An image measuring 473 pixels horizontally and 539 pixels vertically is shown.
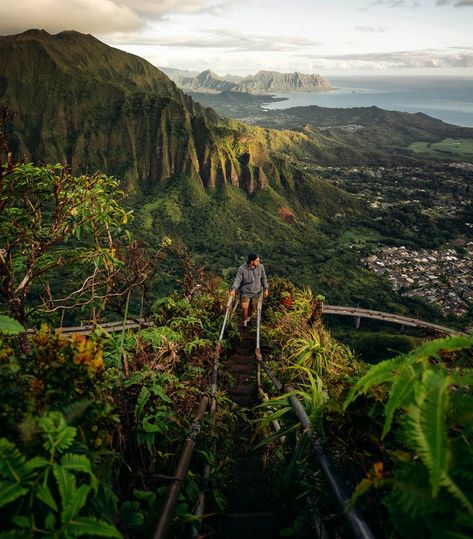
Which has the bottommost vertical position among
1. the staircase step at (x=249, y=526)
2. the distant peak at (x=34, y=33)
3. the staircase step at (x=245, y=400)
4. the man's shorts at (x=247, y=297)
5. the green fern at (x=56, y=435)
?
the staircase step at (x=245, y=400)

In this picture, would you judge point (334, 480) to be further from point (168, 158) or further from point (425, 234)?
point (168, 158)

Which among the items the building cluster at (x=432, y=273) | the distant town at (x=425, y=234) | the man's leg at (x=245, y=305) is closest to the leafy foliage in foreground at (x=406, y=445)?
the man's leg at (x=245, y=305)

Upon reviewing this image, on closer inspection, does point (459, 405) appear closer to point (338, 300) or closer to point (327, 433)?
point (327, 433)

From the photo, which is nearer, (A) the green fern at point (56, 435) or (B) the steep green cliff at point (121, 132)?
(A) the green fern at point (56, 435)

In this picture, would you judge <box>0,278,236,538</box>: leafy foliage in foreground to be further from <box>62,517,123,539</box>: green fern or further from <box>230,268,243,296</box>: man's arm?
<box>230,268,243,296</box>: man's arm

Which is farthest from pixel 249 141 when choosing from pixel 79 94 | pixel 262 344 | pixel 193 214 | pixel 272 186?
pixel 262 344

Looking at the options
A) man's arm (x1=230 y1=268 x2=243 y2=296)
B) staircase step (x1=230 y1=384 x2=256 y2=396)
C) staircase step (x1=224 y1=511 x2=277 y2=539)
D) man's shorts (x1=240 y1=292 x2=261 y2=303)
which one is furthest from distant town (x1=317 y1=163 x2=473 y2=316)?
staircase step (x1=224 y1=511 x2=277 y2=539)

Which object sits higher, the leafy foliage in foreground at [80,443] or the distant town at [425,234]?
the leafy foliage in foreground at [80,443]

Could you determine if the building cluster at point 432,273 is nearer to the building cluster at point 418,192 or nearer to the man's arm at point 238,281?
the building cluster at point 418,192
